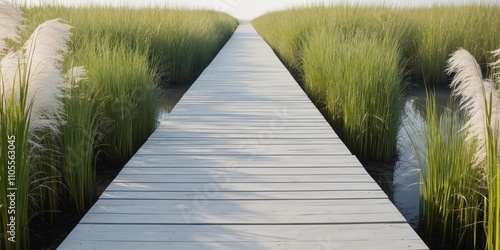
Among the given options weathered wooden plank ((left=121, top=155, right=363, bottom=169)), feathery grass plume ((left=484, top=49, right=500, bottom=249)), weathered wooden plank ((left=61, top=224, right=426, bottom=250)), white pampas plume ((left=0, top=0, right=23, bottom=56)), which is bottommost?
weathered wooden plank ((left=121, top=155, right=363, bottom=169))

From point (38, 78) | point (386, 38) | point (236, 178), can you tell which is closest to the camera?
point (38, 78)

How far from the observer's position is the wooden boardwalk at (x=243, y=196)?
170 centimetres

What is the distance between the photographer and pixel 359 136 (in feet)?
10.5

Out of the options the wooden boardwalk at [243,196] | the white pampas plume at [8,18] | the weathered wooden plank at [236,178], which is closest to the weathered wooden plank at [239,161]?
the wooden boardwalk at [243,196]

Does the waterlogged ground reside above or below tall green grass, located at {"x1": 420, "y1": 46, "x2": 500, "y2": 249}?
below

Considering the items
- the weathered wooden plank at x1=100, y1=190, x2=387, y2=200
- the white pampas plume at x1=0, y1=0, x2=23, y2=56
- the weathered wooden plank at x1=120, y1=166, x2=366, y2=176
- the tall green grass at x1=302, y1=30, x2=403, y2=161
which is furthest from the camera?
the tall green grass at x1=302, y1=30, x2=403, y2=161

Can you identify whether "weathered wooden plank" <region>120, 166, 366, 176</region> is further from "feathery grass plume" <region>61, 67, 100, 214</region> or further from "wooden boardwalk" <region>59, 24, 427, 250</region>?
"feathery grass plume" <region>61, 67, 100, 214</region>

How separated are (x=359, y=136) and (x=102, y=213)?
1.91m

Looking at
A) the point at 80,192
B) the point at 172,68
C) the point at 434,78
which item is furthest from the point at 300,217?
the point at 434,78

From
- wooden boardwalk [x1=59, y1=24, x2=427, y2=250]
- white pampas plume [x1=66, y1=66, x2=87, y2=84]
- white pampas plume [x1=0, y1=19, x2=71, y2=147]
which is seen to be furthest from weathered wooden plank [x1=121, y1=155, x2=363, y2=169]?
white pampas plume [x1=0, y1=19, x2=71, y2=147]

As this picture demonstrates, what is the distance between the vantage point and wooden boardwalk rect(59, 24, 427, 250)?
1.70 m

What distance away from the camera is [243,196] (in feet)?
6.86

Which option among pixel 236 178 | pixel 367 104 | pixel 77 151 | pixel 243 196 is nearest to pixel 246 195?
pixel 243 196

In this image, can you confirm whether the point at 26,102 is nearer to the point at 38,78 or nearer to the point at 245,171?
the point at 38,78
